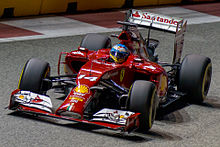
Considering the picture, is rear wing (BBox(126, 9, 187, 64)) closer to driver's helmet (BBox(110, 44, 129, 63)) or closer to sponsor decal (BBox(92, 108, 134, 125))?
driver's helmet (BBox(110, 44, 129, 63))

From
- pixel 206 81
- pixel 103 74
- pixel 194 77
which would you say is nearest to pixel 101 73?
pixel 103 74

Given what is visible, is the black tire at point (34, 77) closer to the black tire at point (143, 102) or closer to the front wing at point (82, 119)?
the front wing at point (82, 119)

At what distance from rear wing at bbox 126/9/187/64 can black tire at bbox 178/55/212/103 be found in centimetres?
60

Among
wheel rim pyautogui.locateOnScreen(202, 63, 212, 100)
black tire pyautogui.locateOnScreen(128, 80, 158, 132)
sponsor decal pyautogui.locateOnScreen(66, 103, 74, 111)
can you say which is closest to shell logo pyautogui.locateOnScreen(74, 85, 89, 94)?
sponsor decal pyautogui.locateOnScreen(66, 103, 74, 111)

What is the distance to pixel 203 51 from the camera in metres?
12.9

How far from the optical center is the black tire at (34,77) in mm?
A: 7855

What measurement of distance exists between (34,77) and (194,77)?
8.25 feet

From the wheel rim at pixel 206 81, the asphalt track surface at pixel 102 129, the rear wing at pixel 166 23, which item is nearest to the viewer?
the asphalt track surface at pixel 102 129

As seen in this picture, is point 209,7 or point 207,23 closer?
point 207,23

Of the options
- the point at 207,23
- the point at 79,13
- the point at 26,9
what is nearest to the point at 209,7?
the point at 207,23

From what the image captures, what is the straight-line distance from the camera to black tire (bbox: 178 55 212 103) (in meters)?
8.71

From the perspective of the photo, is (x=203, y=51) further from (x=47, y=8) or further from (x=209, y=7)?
(x=209, y=7)

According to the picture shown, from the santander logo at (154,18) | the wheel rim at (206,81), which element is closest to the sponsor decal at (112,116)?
the wheel rim at (206,81)

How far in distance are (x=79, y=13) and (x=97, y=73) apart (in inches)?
337
